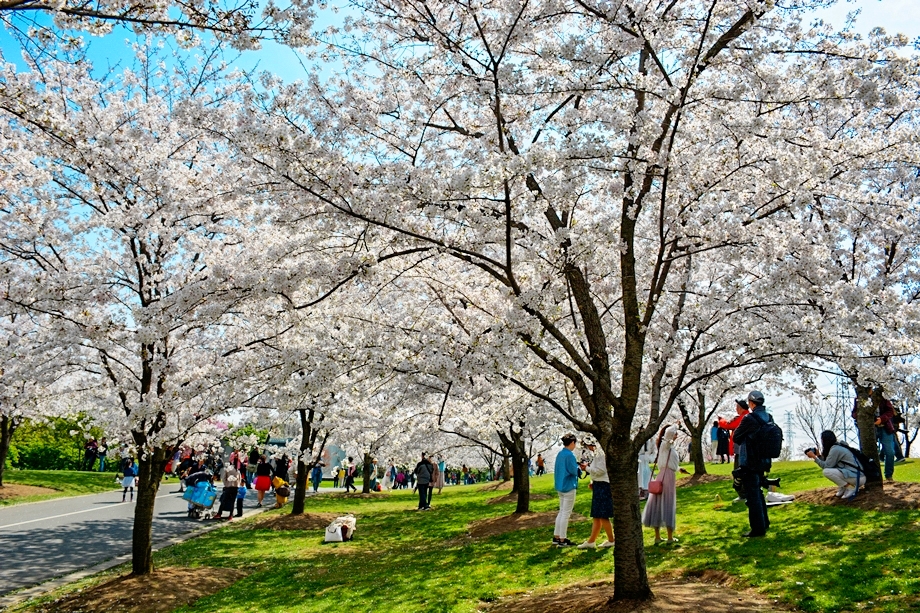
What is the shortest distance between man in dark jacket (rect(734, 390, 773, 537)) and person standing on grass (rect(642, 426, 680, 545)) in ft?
2.91

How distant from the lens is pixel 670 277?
382 inches

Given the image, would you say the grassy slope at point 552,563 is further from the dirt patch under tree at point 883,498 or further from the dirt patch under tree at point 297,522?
the dirt patch under tree at point 297,522

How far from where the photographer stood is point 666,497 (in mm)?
9266

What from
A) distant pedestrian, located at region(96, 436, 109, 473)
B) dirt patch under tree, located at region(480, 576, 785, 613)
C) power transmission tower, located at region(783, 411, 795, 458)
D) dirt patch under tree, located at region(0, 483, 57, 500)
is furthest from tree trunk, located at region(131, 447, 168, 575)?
power transmission tower, located at region(783, 411, 795, 458)

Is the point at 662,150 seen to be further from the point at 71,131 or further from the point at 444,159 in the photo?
the point at 71,131

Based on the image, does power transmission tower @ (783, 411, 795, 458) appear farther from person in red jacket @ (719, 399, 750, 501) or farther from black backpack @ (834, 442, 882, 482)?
black backpack @ (834, 442, 882, 482)

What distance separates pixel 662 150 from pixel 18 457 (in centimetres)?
4444

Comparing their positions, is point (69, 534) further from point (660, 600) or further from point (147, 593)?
point (660, 600)

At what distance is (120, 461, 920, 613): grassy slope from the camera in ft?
21.4

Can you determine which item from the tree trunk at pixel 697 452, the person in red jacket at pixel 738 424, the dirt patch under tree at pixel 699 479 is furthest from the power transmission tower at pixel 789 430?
the person in red jacket at pixel 738 424

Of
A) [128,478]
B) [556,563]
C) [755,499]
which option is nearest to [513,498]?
[556,563]

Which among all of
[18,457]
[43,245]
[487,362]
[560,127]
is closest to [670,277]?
[560,127]

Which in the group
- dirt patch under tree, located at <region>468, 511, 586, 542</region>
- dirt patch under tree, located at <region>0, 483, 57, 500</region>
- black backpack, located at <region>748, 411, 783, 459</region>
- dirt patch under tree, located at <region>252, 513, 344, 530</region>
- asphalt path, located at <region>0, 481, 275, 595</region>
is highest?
black backpack, located at <region>748, 411, 783, 459</region>

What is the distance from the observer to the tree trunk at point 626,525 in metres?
6.20
